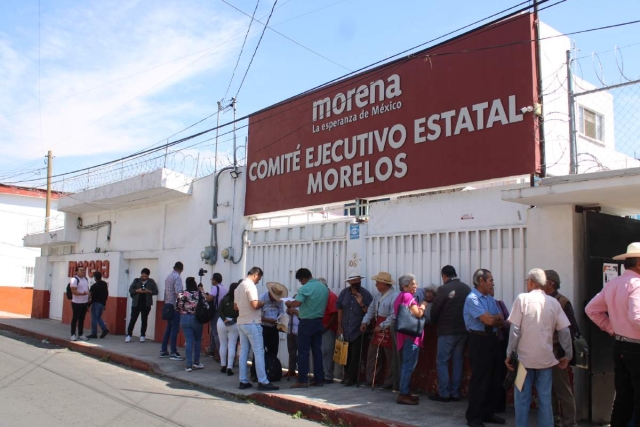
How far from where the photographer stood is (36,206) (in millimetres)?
31828

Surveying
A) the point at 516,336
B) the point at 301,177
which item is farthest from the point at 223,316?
the point at 516,336

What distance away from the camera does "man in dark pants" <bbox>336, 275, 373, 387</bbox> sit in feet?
28.3

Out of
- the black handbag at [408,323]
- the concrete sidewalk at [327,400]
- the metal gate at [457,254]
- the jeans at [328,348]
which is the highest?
the metal gate at [457,254]

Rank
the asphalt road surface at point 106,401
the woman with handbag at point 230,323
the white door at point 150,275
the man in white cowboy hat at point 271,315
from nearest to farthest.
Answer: the asphalt road surface at point 106,401, the man in white cowboy hat at point 271,315, the woman with handbag at point 230,323, the white door at point 150,275

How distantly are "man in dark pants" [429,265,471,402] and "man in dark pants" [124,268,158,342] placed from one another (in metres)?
8.47

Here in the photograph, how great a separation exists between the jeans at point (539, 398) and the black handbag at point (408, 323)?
1785 mm

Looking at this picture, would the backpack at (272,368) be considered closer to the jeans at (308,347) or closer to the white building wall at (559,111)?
the jeans at (308,347)

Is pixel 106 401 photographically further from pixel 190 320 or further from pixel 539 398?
pixel 539 398

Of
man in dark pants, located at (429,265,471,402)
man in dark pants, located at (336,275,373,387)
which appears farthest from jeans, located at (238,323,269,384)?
man in dark pants, located at (429,265,471,402)

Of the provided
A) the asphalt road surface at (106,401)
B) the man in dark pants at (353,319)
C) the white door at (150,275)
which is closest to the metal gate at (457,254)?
the man in dark pants at (353,319)

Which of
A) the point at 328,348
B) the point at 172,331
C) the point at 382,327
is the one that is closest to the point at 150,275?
the point at 172,331

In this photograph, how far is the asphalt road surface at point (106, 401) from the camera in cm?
677

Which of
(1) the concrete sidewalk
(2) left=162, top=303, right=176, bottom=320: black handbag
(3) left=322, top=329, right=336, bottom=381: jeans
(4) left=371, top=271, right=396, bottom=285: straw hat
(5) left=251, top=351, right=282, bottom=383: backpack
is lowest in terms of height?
(1) the concrete sidewalk

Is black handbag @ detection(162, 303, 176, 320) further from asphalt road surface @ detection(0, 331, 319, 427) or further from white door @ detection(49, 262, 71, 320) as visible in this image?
white door @ detection(49, 262, 71, 320)
